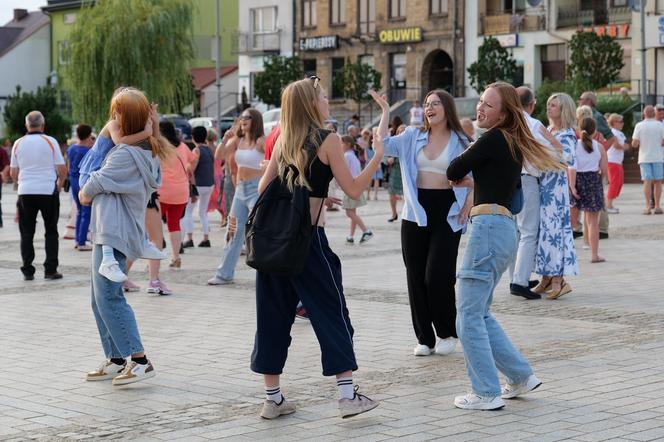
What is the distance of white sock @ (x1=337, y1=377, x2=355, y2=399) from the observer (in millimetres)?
6777

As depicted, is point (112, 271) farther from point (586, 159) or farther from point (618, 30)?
point (618, 30)

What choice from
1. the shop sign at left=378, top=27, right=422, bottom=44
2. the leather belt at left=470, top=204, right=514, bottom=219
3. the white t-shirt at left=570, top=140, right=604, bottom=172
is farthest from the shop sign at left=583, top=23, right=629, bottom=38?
the leather belt at left=470, top=204, right=514, bottom=219

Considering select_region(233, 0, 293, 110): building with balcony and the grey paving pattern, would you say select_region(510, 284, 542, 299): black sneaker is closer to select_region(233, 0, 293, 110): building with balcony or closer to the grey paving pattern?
the grey paving pattern

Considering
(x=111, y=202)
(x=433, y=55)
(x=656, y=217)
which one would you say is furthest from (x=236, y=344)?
(x=433, y=55)

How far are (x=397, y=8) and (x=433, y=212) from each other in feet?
167

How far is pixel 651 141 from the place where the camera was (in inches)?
882

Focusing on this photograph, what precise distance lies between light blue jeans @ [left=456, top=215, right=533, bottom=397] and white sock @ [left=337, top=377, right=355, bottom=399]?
0.66 meters

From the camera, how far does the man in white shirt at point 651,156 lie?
72.9 feet

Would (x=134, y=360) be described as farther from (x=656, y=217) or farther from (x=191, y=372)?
(x=656, y=217)

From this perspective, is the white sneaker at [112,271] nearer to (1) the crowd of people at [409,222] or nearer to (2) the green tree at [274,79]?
(1) the crowd of people at [409,222]

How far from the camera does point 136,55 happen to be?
1982 inches

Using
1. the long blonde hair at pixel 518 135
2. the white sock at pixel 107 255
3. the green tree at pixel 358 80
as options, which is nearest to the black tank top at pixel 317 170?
the long blonde hair at pixel 518 135

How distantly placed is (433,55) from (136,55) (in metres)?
14.0

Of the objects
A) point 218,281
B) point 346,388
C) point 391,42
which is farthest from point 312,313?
point 391,42
